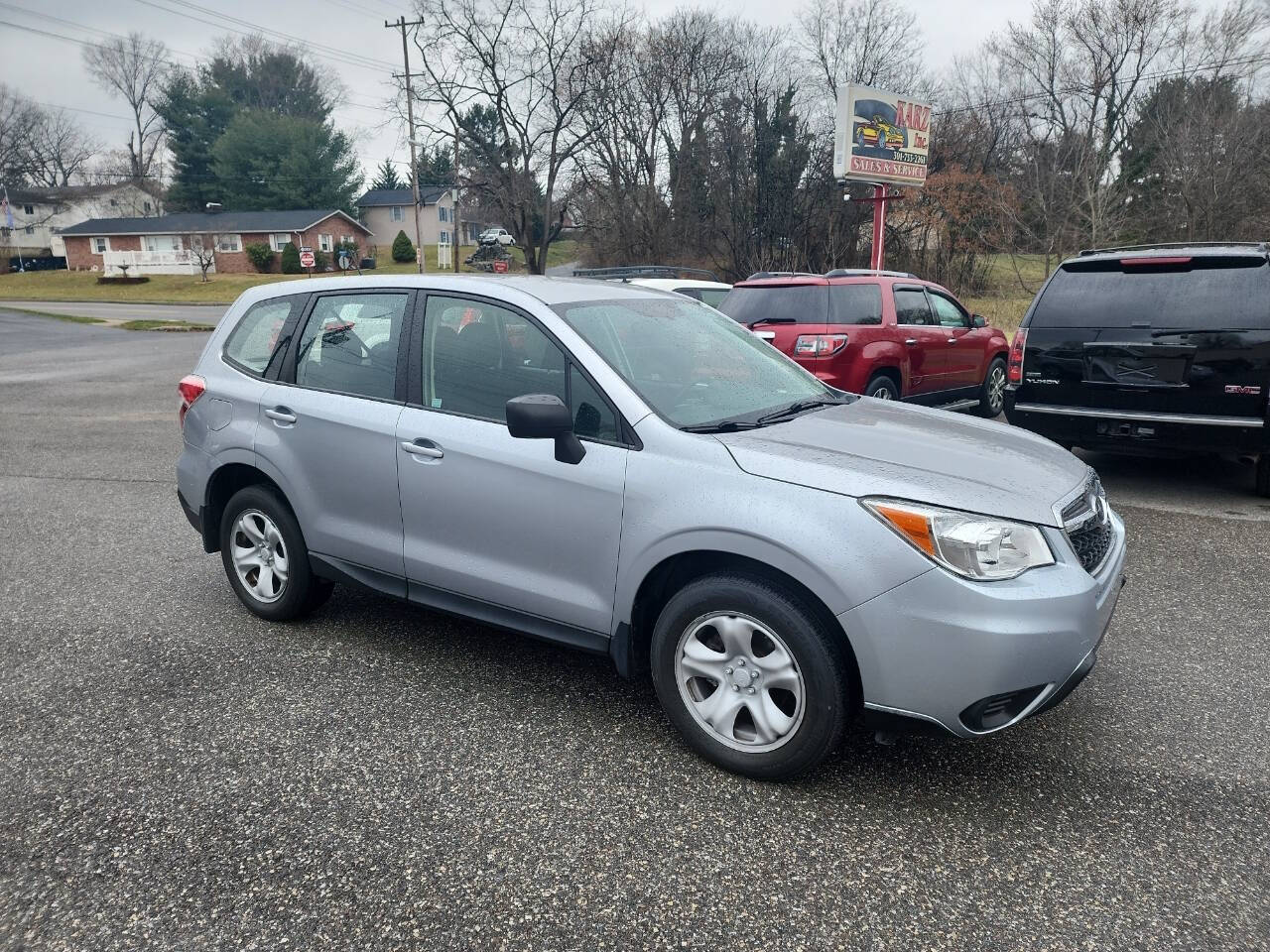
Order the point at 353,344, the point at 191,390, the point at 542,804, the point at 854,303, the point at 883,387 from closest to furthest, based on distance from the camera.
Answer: the point at 542,804 → the point at 353,344 → the point at 191,390 → the point at 854,303 → the point at 883,387

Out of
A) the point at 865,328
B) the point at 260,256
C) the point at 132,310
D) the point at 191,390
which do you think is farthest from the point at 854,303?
the point at 260,256

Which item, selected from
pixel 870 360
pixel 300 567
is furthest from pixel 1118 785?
pixel 870 360

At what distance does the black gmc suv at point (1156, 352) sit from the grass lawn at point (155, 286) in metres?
45.0

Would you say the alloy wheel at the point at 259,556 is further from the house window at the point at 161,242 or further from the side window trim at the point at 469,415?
the house window at the point at 161,242

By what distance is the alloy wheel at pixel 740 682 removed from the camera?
9.75 feet

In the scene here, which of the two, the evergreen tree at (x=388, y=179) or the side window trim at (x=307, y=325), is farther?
the evergreen tree at (x=388, y=179)

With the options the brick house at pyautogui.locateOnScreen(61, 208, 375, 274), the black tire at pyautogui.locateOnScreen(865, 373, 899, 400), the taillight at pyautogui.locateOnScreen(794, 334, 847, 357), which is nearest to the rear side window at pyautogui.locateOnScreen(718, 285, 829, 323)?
the taillight at pyautogui.locateOnScreen(794, 334, 847, 357)

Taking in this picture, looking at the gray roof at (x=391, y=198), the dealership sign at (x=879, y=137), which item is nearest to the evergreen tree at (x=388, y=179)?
the gray roof at (x=391, y=198)

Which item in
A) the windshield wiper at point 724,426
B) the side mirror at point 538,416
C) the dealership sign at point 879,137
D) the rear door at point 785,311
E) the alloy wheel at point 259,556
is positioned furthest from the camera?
the dealership sign at point 879,137

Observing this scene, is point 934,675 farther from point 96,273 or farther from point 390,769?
point 96,273

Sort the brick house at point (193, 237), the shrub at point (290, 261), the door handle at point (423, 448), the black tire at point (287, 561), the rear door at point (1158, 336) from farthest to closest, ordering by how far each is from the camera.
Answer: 1. the brick house at point (193, 237)
2. the shrub at point (290, 261)
3. the rear door at point (1158, 336)
4. the black tire at point (287, 561)
5. the door handle at point (423, 448)

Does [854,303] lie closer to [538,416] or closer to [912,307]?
[912,307]

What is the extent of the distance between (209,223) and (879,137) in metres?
58.5

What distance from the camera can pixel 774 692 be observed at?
3.05 meters
